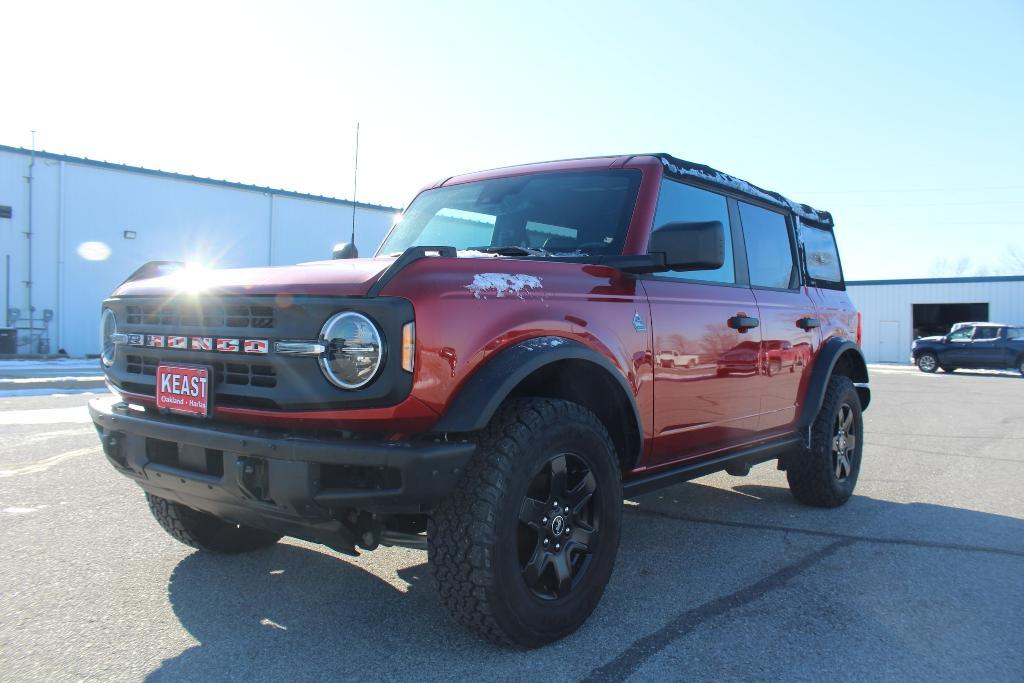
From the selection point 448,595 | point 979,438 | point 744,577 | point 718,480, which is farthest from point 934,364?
point 448,595

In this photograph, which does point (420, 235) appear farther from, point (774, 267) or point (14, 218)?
point (14, 218)

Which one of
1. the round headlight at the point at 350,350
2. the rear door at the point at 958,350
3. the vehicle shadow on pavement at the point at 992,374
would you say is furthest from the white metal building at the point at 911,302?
the round headlight at the point at 350,350

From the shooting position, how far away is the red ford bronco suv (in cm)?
240

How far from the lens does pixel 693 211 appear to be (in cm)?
387

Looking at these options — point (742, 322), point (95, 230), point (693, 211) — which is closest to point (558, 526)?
point (742, 322)

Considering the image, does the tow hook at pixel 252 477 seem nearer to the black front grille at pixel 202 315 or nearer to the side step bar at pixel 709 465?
the black front grille at pixel 202 315

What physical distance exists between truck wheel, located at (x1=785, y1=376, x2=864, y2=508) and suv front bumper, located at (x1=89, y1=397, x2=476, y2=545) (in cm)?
327

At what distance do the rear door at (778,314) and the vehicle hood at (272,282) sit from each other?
7.83 feet

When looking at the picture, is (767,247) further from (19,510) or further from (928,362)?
(928,362)

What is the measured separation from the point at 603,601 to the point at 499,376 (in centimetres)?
128

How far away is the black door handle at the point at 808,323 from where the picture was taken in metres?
4.71

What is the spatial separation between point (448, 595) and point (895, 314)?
1619 inches

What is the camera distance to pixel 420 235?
4180 mm

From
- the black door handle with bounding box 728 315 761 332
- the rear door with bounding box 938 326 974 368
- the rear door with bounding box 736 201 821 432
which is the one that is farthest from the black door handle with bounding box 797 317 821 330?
the rear door with bounding box 938 326 974 368
